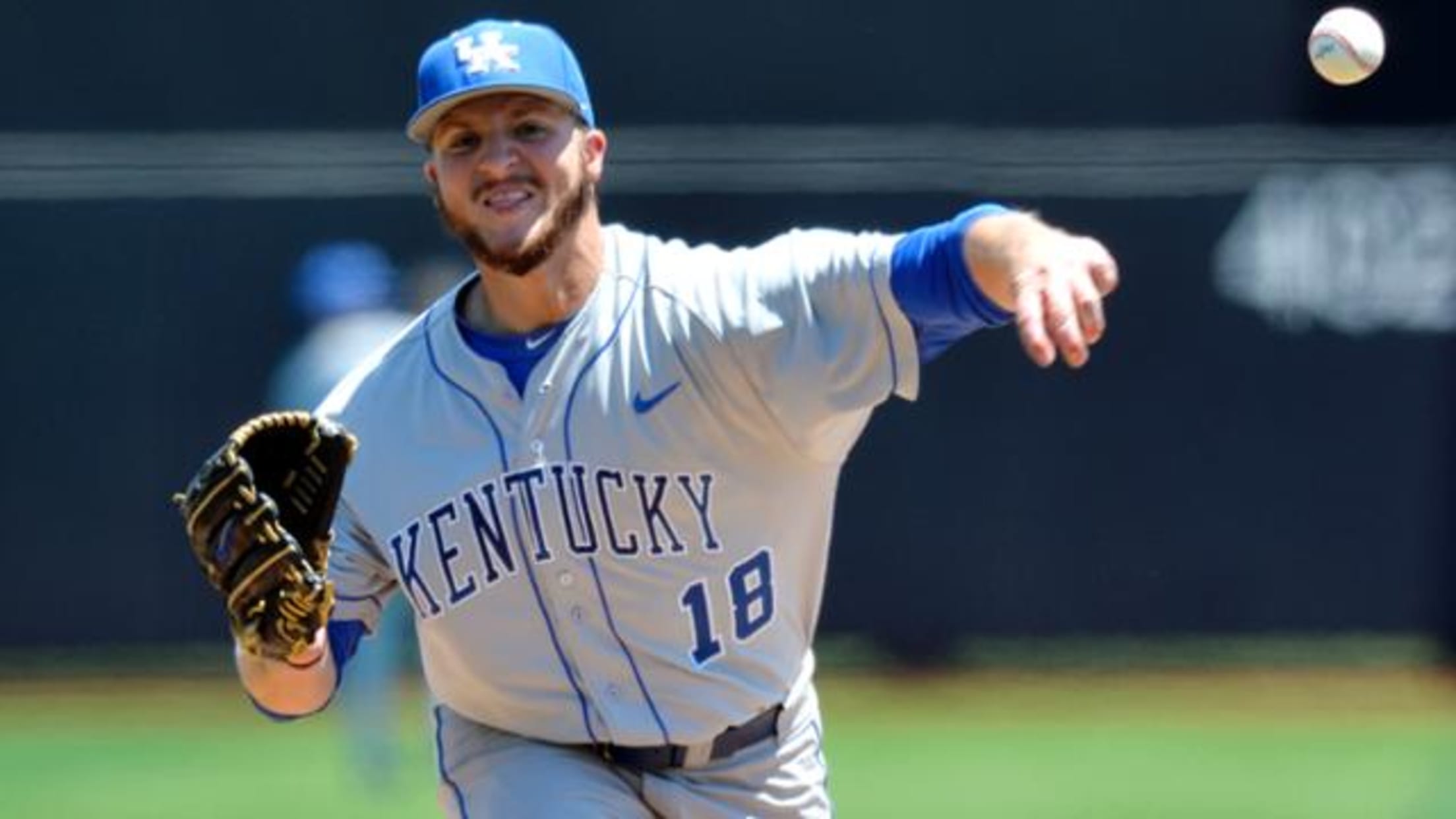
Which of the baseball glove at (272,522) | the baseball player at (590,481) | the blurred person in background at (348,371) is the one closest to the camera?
the baseball glove at (272,522)

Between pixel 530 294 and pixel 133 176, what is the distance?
8382 millimetres

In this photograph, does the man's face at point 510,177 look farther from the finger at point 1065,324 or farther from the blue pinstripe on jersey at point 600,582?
the finger at point 1065,324

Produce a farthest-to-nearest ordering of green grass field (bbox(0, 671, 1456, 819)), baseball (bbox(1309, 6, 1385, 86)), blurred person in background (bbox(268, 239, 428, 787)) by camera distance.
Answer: blurred person in background (bbox(268, 239, 428, 787)), green grass field (bbox(0, 671, 1456, 819)), baseball (bbox(1309, 6, 1385, 86))

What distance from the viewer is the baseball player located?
A: 4.99 meters

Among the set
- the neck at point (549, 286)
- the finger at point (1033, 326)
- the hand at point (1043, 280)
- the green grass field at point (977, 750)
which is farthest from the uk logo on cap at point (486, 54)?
the green grass field at point (977, 750)

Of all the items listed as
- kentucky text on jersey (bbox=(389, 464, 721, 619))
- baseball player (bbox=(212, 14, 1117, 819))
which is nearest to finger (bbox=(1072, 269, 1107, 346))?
baseball player (bbox=(212, 14, 1117, 819))

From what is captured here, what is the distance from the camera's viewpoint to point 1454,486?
13195 millimetres

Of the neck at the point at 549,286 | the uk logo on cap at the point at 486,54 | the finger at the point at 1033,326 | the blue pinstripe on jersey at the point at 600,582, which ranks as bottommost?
the blue pinstripe on jersey at the point at 600,582

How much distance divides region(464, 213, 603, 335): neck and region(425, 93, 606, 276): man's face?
0.03 meters

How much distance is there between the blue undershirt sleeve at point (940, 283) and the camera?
15.5ft

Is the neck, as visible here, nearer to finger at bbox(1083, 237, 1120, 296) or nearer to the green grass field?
finger at bbox(1083, 237, 1120, 296)

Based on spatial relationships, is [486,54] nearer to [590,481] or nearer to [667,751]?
[590,481]

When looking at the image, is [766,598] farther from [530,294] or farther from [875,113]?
[875,113]

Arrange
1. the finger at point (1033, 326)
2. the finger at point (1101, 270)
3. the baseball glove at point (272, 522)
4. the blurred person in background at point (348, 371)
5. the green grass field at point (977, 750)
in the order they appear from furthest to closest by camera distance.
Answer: the blurred person in background at point (348, 371), the green grass field at point (977, 750), the baseball glove at point (272, 522), the finger at point (1101, 270), the finger at point (1033, 326)
